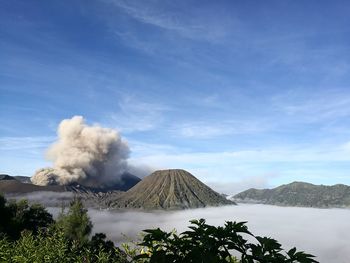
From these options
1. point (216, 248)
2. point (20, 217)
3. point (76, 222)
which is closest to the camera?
point (216, 248)

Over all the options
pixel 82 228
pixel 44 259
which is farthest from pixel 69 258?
pixel 82 228

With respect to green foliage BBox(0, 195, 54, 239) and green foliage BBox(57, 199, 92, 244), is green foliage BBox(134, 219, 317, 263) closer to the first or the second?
green foliage BBox(0, 195, 54, 239)

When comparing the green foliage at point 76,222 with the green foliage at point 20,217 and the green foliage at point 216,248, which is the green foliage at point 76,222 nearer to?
the green foliage at point 20,217

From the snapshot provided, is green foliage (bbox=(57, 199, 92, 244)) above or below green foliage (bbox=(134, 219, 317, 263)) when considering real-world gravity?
below

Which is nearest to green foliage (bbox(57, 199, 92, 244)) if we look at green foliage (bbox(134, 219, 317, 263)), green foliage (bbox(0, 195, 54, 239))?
green foliage (bbox(0, 195, 54, 239))

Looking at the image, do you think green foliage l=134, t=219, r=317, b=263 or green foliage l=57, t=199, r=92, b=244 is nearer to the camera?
green foliage l=134, t=219, r=317, b=263

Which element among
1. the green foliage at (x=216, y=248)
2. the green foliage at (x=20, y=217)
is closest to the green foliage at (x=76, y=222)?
the green foliage at (x=20, y=217)

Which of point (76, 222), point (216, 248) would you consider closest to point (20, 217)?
point (76, 222)

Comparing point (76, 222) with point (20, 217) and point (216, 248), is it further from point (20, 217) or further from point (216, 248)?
point (216, 248)

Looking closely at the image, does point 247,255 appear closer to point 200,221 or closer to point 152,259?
point 200,221
